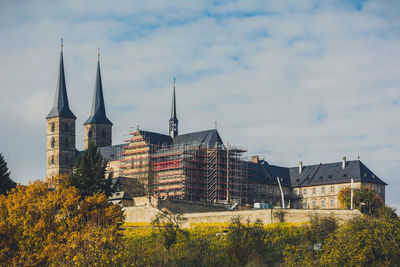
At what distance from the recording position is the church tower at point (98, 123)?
478ft

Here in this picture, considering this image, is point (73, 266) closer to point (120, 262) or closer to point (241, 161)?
point (120, 262)

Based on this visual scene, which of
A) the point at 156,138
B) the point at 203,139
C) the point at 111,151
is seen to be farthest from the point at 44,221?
the point at 111,151

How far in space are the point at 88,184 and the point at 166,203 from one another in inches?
341

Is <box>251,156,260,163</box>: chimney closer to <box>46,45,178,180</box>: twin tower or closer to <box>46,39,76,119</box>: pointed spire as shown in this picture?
<box>46,45,178,180</box>: twin tower

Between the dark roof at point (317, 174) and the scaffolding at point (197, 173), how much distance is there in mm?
12610

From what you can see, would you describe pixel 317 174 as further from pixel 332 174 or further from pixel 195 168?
pixel 195 168

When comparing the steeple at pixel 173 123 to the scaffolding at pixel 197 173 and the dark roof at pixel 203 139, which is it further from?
the scaffolding at pixel 197 173

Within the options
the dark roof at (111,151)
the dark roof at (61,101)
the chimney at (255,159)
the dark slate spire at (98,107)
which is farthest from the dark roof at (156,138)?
the dark slate spire at (98,107)

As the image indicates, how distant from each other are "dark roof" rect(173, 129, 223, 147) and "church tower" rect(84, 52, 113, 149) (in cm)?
2942

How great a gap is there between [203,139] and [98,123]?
36.7m

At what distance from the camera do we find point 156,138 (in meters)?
121

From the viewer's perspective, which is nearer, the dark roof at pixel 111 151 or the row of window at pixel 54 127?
the dark roof at pixel 111 151

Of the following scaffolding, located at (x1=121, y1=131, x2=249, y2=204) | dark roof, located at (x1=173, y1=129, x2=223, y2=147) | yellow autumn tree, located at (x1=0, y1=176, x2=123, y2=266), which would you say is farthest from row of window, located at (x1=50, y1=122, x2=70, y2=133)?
yellow autumn tree, located at (x1=0, y1=176, x2=123, y2=266)

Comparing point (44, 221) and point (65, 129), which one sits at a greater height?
point (65, 129)
